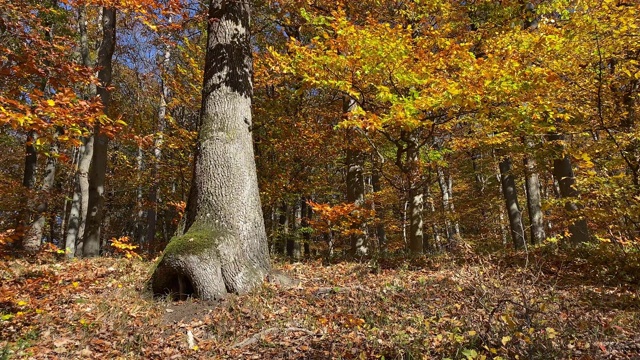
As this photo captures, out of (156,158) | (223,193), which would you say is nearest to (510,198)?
(223,193)

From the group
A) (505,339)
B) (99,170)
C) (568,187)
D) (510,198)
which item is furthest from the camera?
(510,198)

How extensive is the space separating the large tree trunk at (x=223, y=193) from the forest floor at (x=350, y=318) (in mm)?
347

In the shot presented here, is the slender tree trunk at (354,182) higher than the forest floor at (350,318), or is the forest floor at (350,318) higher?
the slender tree trunk at (354,182)

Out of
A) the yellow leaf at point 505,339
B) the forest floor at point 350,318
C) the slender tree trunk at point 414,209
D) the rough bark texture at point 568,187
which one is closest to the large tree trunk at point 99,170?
the forest floor at point 350,318

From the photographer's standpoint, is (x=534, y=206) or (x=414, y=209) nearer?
(x=414, y=209)

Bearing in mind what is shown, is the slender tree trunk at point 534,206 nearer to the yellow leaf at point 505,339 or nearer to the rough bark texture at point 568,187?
the rough bark texture at point 568,187

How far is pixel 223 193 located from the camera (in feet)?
20.9

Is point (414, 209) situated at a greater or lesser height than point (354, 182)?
lesser

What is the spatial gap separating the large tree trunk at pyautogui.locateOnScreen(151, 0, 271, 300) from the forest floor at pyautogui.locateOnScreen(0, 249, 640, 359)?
347 millimetres

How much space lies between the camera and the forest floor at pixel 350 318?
3.83 meters

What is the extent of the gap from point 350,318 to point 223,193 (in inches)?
114

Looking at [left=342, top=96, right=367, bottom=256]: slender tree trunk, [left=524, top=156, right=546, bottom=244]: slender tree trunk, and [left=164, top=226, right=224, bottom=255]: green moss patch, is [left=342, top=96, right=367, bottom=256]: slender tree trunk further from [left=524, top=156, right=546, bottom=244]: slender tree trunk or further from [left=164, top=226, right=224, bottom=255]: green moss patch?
[left=164, top=226, right=224, bottom=255]: green moss patch

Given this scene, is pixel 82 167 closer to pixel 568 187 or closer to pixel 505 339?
pixel 505 339

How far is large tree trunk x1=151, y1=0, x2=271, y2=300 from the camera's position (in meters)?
5.84
